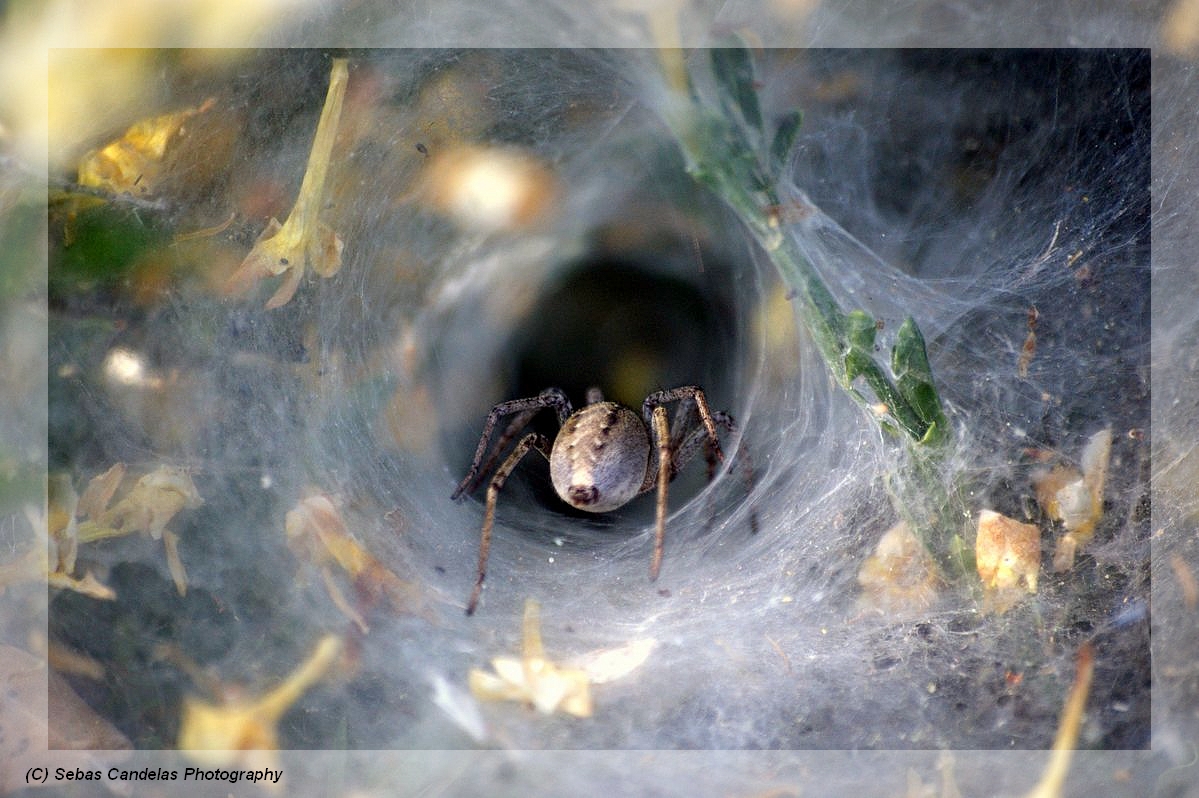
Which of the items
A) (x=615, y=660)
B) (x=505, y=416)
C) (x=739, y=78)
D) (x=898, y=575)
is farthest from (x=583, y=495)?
(x=739, y=78)

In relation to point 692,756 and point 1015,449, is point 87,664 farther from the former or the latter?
point 1015,449

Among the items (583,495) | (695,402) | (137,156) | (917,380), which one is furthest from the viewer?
(695,402)

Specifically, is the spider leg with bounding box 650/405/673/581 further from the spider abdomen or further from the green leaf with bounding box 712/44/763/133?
the green leaf with bounding box 712/44/763/133

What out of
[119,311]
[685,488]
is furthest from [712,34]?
[119,311]

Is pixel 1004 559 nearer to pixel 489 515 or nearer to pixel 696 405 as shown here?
pixel 696 405

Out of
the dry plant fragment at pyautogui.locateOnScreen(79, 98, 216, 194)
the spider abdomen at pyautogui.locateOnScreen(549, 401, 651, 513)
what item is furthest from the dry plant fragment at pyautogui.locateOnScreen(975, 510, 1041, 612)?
the dry plant fragment at pyautogui.locateOnScreen(79, 98, 216, 194)

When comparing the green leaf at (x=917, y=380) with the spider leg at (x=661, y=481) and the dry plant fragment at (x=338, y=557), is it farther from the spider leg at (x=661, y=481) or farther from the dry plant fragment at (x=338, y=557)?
the dry plant fragment at (x=338, y=557)
